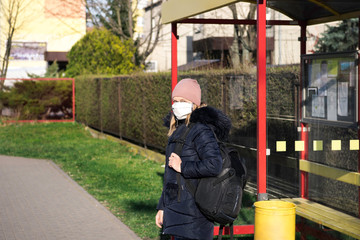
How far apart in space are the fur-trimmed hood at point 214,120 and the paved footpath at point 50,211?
331 centimetres

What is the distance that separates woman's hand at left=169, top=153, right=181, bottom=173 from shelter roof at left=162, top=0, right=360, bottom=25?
78.6 inches

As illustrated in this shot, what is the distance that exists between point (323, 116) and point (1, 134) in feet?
57.1

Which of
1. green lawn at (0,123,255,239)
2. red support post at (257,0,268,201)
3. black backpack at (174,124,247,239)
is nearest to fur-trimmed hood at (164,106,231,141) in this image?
black backpack at (174,124,247,239)

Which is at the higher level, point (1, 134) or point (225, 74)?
point (225, 74)

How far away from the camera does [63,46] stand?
1971 inches

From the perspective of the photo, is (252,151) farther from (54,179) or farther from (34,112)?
(34,112)

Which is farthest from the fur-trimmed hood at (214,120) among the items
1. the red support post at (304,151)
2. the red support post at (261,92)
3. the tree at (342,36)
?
the tree at (342,36)

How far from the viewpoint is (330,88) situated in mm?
7172

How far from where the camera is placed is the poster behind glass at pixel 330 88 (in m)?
6.83

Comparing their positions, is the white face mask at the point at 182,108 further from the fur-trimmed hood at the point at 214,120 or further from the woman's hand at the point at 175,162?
the woman's hand at the point at 175,162

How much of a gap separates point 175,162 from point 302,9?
3.48m

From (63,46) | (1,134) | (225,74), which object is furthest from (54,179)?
(63,46)

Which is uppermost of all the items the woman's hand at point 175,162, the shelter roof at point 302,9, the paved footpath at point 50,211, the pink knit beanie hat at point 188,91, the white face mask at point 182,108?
the shelter roof at point 302,9

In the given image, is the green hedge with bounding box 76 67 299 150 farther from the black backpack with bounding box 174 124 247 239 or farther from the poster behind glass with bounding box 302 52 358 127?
the black backpack with bounding box 174 124 247 239
